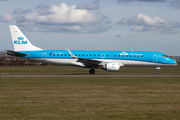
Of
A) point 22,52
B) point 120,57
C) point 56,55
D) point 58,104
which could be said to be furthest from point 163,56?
Result: point 58,104

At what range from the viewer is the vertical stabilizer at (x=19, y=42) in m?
37.1

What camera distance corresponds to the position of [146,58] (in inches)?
1475

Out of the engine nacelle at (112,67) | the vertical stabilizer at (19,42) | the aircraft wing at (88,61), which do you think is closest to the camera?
the engine nacelle at (112,67)

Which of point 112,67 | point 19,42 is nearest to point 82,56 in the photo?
point 112,67

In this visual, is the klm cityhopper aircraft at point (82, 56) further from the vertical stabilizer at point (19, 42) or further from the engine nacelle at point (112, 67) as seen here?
the engine nacelle at point (112, 67)

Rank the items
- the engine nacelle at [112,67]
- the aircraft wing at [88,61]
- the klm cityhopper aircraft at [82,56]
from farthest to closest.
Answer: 1. the klm cityhopper aircraft at [82,56]
2. the aircraft wing at [88,61]
3. the engine nacelle at [112,67]

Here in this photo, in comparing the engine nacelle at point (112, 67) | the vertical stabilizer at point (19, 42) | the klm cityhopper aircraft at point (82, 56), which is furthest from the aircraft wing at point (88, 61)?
the vertical stabilizer at point (19, 42)

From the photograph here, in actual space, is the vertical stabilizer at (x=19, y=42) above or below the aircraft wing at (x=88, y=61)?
above

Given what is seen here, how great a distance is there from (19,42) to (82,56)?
9772 mm

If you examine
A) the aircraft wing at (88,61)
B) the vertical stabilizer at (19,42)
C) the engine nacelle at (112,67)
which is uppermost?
the vertical stabilizer at (19,42)

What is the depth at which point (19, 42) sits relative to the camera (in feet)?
122

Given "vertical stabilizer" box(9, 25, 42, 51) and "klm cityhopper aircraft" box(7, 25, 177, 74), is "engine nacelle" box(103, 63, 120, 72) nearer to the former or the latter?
"klm cityhopper aircraft" box(7, 25, 177, 74)

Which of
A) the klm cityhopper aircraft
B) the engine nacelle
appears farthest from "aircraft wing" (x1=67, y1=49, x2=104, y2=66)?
the engine nacelle

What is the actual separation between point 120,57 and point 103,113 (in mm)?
27593
